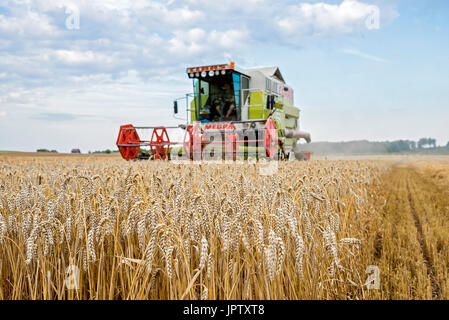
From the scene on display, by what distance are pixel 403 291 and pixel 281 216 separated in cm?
142

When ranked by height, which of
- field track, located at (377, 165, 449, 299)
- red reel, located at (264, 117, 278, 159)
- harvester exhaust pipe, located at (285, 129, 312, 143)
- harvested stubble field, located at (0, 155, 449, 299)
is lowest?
field track, located at (377, 165, 449, 299)

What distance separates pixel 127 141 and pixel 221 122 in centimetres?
357

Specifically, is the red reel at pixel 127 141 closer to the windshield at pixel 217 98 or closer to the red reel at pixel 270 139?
the windshield at pixel 217 98

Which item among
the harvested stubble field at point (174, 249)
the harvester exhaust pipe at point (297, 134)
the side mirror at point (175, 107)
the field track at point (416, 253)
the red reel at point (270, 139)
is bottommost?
the field track at point (416, 253)

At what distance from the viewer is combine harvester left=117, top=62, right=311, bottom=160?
34.9 feet

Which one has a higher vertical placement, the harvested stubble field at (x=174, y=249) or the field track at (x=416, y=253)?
the harvested stubble field at (x=174, y=249)

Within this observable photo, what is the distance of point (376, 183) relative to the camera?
926cm

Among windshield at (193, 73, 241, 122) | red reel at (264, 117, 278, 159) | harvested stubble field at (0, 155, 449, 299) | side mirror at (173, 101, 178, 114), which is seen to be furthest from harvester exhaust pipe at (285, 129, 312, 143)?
harvested stubble field at (0, 155, 449, 299)

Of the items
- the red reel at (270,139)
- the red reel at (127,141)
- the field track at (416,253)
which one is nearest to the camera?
the field track at (416,253)

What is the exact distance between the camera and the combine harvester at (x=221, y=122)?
10.7 metres

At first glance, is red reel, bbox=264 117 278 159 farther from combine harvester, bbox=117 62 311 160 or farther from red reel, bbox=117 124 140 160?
red reel, bbox=117 124 140 160

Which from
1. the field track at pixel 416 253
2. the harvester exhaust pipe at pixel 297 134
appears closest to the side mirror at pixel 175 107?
the harvester exhaust pipe at pixel 297 134
